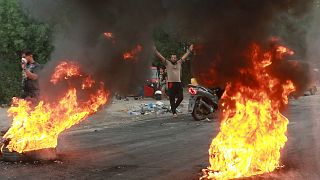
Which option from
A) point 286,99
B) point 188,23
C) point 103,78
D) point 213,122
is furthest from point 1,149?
point 213,122

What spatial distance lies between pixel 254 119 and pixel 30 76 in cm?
489

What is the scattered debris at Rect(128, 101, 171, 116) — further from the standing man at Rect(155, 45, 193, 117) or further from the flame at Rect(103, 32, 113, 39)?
the flame at Rect(103, 32, 113, 39)

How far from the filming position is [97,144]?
9898 millimetres

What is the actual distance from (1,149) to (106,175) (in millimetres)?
2363

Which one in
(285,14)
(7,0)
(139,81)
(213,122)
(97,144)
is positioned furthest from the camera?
(7,0)

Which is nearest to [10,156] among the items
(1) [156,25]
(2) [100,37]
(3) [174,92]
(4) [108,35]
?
(2) [100,37]

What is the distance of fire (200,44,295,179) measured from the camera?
6539mm

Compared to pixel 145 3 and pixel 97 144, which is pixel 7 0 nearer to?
pixel 97 144

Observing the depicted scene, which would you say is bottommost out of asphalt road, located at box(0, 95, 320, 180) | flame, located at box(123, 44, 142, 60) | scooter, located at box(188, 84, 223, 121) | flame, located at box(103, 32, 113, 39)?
asphalt road, located at box(0, 95, 320, 180)

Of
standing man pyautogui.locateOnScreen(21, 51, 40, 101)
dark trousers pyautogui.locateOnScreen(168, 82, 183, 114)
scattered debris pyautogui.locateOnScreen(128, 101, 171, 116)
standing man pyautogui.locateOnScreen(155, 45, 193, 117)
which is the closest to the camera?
standing man pyautogui.locateOnScreen(21, 51, 40, 101)

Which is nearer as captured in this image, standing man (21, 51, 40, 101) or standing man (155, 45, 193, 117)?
standing man (21, 51, 40, 101)

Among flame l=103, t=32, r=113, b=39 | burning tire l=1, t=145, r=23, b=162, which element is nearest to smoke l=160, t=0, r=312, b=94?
flame l=103, t=32, r=113, b=39

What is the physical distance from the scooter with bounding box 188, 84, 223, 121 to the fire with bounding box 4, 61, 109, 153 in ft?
19.8

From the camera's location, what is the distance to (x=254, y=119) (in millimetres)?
6617
